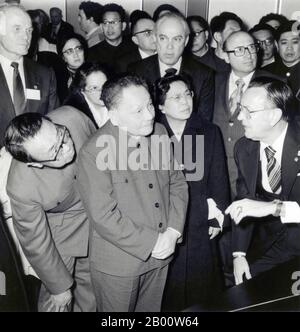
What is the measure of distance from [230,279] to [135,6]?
10.4 ft

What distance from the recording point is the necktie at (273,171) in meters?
1.99

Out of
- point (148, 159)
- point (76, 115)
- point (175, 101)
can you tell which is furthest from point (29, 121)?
point (175, 101)

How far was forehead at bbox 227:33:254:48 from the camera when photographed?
264 centimetres

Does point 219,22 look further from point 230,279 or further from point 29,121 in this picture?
point 29,121

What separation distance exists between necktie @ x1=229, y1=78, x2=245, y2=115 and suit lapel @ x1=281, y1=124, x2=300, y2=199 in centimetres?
73

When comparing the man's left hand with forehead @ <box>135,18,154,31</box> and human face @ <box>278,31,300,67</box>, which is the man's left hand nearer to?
human face @ <box>278,31,300,67</box>

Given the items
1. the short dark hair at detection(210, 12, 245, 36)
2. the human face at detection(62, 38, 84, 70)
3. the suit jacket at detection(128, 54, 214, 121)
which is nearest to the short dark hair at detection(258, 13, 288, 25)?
the short dark hair at detection(210, 12, 245, 36)

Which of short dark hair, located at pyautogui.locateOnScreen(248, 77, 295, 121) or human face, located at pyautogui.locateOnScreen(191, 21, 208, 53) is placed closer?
short dark hair, located at pyautogui.locateOnScreen(248, 77, 295, 121)

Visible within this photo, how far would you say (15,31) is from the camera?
242 centimetres

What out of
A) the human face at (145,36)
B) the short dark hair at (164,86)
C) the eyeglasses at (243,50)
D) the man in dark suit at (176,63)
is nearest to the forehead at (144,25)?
the human face at (145,36)

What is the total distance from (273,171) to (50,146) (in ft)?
3.52

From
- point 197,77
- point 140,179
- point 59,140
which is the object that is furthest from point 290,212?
point 197,77
